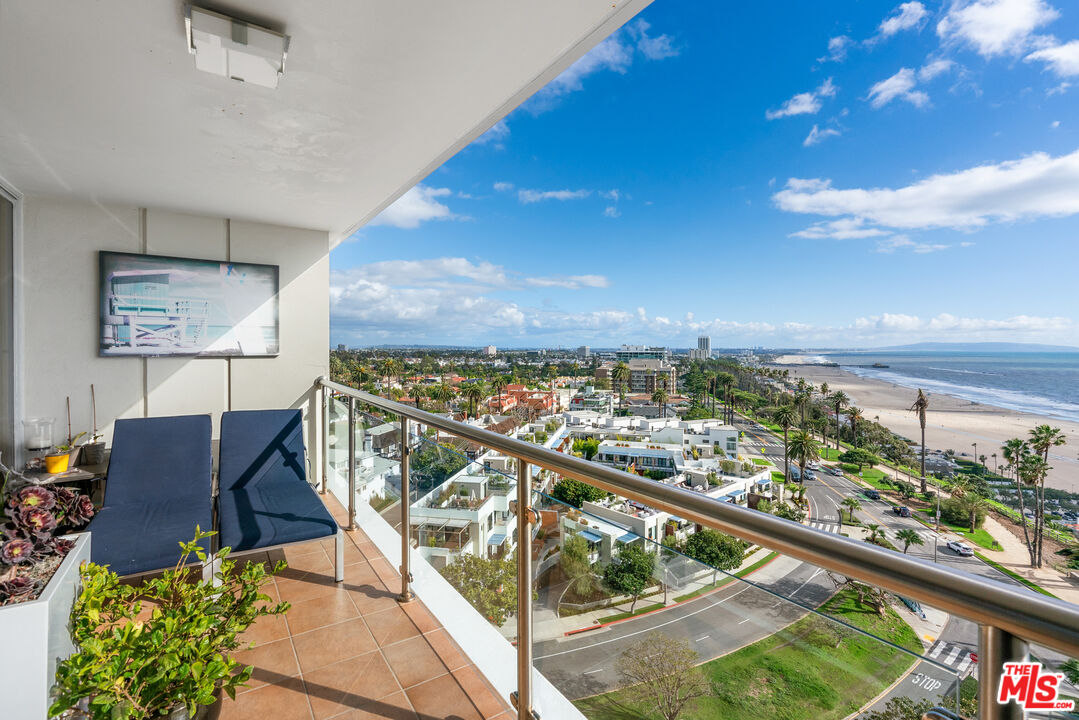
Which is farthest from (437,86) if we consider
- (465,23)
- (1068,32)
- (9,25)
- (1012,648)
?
(1068,32)

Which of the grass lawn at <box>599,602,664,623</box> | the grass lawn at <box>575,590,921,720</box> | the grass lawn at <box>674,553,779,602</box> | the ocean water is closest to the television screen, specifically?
the grass lawn at <box>599,602,664,623</box>

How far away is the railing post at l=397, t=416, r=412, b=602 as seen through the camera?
8.82 feet

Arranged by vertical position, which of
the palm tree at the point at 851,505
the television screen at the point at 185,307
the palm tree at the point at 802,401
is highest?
the television screen at the point at 185,307

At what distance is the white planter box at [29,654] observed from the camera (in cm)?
118

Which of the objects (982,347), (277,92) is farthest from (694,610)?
(982,347)

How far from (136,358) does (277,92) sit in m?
3.01

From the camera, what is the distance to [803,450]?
912cm

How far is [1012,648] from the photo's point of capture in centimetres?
59

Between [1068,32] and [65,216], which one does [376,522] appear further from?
[1068,32]

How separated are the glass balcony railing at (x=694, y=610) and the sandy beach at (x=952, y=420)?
5855 millimetres

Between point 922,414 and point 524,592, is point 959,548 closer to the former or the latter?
point 922,414

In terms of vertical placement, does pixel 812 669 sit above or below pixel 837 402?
above

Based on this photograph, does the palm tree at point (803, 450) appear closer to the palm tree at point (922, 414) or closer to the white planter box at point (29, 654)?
the palm tree at point (922, 414)

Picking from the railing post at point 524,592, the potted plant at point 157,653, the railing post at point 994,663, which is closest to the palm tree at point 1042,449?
the railing post at point 524,592
